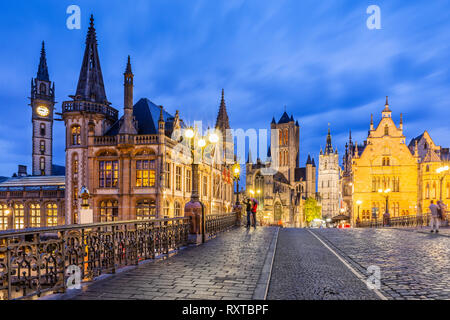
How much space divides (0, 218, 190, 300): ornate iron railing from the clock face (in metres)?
77.3

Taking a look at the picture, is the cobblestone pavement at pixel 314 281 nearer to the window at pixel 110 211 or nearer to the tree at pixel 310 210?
the window at pixel 110 211

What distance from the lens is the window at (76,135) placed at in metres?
32.2

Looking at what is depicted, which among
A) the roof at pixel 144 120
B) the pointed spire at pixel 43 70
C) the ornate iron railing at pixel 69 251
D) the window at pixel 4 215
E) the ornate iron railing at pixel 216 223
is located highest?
the pointed spire at pixel 43 70

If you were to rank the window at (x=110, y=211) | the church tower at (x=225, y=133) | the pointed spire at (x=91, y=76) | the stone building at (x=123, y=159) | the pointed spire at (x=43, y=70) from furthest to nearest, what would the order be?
the pointed spire at (x=43, y=70)
the church tower at (x=225, y=133)
the pointed spire at (x=91, y=76)
the window at (x=110, y=211)
the stone building at (x=123, y=159)

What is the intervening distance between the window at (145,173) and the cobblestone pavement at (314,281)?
69.4 feet

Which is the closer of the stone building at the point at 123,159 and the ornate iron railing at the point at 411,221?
the ornate iron railing at the point at 411,221

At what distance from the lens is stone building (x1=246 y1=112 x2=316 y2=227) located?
3346 inches

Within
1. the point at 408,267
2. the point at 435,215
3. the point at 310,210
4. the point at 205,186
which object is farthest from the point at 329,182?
the point at 408,267

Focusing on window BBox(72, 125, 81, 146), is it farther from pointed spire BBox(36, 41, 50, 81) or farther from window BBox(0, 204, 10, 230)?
pointed spire BBox(36, 41, 50, 81)

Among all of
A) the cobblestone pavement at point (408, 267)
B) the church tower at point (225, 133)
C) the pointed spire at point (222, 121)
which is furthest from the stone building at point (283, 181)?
the cobblestone pavement at point (408, 267)

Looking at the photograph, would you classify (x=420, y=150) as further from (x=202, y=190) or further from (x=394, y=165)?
(x=202, y=190)

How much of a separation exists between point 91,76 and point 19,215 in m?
22.2

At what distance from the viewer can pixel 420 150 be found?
4766 cm
